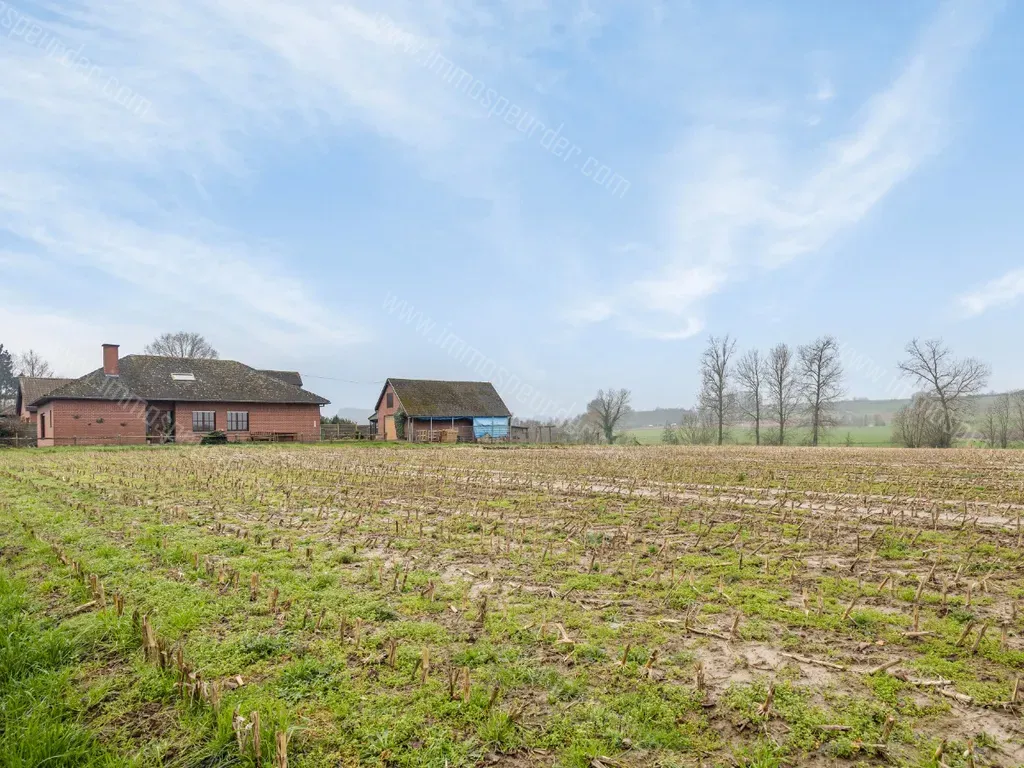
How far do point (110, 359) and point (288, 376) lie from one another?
21487 mm

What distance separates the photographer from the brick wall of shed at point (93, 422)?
34.1 m

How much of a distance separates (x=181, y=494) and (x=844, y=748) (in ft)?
40.9

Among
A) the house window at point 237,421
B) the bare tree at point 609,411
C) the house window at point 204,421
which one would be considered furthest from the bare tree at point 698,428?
the house window at point 204,421

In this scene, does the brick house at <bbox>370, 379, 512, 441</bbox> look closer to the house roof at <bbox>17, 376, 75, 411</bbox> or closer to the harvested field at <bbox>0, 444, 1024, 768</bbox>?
the house roof at <bbox>17, 376, 75, 411</bbox>

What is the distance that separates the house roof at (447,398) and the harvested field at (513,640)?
39205 mm

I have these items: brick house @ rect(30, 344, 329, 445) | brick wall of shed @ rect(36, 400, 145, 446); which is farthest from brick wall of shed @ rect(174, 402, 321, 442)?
brick wall of shed @ rect(36, 400, 145, 446)

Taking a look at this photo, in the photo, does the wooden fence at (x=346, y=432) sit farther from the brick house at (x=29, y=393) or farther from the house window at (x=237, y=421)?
the brick house at (x=29, y=393)

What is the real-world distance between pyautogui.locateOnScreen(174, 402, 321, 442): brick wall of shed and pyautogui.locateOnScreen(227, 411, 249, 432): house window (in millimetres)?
221

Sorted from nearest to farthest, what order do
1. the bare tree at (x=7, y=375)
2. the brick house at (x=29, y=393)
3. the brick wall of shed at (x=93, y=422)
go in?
the brick wall of shed at (x=93, y=422)
the brick house at (x=29, y=393)
the bare tree at (x=7, y=375)

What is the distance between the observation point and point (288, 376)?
58.6 m

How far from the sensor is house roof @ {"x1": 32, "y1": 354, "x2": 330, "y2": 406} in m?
35.8

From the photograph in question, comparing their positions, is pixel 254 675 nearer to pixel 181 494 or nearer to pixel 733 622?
pixel 733 622

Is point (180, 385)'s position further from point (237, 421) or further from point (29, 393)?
point (29, 393)

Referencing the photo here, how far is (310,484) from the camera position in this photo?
45.3 ft
